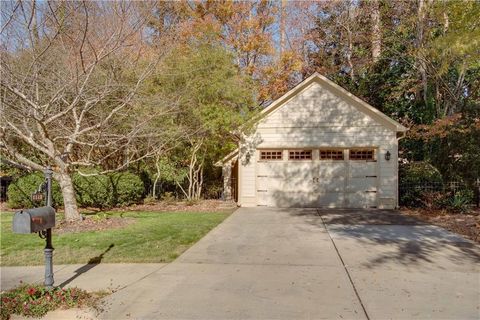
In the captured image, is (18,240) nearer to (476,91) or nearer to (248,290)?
(248,290)

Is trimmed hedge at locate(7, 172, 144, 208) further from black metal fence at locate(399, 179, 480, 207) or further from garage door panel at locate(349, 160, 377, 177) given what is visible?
black metal fence at locate(399, 179, 480, 207)

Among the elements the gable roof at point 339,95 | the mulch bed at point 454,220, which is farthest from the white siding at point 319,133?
the mulch bed at point 454,220

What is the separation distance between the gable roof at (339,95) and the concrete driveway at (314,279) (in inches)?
232

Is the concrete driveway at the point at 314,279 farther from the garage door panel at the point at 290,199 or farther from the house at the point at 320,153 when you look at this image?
the garage door panel at the point at 290,199

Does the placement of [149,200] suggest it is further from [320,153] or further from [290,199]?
[320,153]

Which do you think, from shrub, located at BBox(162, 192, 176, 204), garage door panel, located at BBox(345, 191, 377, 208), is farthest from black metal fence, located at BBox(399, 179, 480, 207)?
shrub, located at BBox(162, 192, 176, 204)

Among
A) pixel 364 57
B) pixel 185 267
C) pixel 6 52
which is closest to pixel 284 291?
pixel 185 267

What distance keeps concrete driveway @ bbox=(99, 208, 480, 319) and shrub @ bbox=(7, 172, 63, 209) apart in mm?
7715

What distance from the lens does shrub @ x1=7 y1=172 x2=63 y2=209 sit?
1425 centimetres

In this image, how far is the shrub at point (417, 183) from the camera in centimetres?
1396

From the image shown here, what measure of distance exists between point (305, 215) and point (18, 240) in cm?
788

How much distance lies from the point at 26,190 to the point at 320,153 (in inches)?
420

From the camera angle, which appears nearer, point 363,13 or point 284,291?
point 284,291

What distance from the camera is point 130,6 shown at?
9.07m
